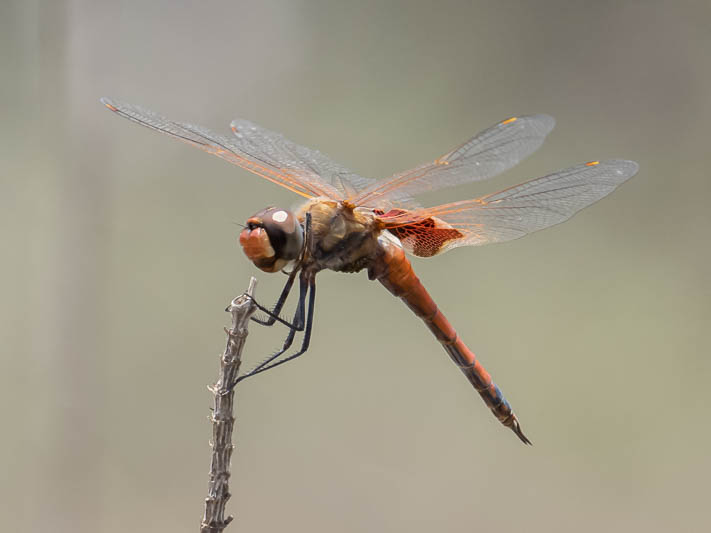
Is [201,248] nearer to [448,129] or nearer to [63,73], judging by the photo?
[63,73]

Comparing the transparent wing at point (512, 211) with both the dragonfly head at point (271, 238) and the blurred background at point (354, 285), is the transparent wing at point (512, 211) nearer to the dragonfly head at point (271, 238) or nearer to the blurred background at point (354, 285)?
the dragonfly head at point (271, 238)

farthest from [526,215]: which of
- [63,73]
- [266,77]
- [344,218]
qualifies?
[63,73]

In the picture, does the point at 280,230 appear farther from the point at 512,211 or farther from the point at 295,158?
→ the point at 512,211

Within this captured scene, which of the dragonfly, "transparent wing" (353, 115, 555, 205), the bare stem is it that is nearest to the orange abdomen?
the dragonfly

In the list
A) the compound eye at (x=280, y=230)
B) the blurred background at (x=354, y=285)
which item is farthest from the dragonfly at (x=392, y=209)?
the blurred background at (x=354, y=285)

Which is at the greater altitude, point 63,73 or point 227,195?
point 63,73

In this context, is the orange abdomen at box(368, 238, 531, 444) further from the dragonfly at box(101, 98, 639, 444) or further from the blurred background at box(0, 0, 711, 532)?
the blurred background at box(0, 0, 711, 532)
